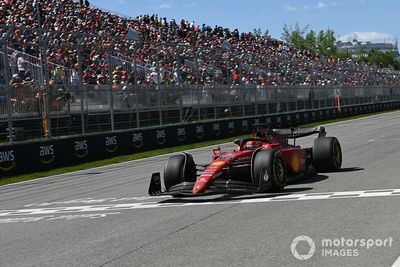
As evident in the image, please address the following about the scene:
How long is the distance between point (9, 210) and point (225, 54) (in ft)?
74.7

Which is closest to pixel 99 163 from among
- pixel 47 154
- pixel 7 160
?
pixel 47 154

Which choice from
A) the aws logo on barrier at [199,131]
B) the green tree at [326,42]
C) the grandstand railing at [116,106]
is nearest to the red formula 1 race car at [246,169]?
the grandstand railing at [116,106]

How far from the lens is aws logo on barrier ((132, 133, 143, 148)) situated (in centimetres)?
2317

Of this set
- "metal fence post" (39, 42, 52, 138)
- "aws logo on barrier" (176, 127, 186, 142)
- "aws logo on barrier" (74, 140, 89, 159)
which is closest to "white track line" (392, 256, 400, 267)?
"metal fence post" (39, 42, 52, 138)

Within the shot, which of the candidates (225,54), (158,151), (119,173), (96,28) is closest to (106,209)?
(119,173)

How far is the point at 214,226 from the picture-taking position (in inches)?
297

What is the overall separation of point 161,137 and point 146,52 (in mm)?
3332

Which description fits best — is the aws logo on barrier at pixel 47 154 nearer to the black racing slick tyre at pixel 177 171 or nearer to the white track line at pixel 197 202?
the white track line at pixel 197 202

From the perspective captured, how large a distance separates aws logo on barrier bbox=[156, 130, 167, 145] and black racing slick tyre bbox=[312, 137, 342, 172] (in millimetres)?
12815

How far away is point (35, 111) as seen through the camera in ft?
63.7

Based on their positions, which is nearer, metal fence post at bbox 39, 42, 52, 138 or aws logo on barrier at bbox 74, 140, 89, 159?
metal fence post at bbox 39, 42, 52, 138

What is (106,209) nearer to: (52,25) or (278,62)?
(52,25)

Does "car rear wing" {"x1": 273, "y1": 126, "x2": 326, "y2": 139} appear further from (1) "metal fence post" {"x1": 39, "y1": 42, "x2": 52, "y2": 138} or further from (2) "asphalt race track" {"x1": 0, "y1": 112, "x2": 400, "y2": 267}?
(1) "metal fence post" {"x1": 39, "y1": 42, "x2": 52, "y2": 138}

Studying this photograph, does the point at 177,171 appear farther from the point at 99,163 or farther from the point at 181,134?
the point at 181,134
